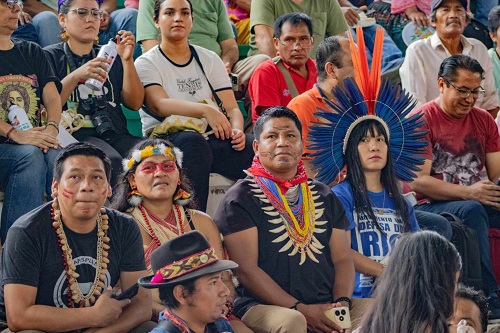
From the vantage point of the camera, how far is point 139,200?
4984 millimetres

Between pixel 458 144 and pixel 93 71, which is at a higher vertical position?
pixel 93 71

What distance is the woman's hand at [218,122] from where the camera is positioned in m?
6.07

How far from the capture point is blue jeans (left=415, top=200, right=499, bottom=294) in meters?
6.08

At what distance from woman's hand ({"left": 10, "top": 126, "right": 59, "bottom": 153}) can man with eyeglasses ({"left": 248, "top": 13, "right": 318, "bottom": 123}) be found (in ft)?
4.97

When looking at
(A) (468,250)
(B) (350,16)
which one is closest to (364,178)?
(A) (468,250)

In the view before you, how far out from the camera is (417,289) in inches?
143

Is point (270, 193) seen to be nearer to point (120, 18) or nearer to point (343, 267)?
point (343, 267)

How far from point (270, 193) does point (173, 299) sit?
3.72 feet

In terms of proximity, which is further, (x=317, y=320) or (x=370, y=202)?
(x=370, y=202)

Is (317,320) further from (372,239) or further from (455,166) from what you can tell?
(455,166)

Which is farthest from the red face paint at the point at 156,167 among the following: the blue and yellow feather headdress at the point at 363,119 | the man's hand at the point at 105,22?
the man's hand at the point at 105,22

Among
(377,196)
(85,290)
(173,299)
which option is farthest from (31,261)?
(377,196)

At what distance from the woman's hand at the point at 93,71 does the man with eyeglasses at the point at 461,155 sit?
188 cm

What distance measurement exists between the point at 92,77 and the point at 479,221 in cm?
239
